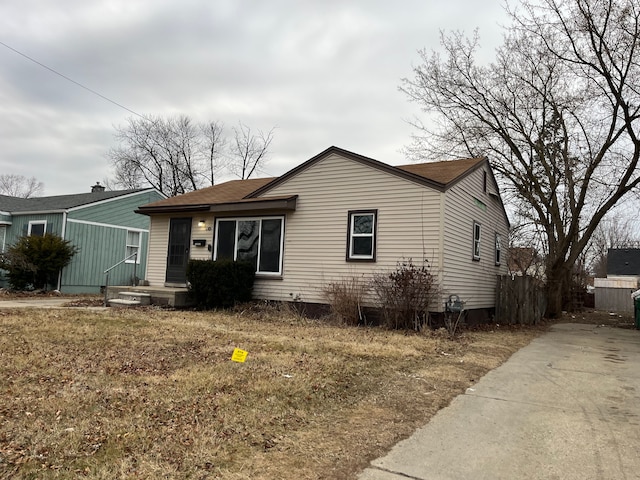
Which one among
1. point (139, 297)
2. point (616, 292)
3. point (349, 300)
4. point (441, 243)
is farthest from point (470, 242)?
point (616, 292)

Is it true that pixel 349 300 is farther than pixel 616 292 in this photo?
No

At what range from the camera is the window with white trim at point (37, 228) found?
19.4 m

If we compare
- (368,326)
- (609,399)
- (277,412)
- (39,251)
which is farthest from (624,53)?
(39,251)

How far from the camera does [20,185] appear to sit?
53.8 m

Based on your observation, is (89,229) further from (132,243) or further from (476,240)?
(476,240)

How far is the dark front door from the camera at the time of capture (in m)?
14.4

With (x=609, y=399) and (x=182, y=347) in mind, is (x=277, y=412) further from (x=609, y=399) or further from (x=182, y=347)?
(x=609, y=399)

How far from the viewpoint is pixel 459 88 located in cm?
1880

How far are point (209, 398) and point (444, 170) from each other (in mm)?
9641

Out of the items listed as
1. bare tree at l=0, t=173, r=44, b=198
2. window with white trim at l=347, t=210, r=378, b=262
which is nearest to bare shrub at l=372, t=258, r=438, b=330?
window with white trim at l=347, t=210, r=378, b=262

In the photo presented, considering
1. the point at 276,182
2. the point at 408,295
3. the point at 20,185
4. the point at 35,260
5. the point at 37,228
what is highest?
the point at 20,185

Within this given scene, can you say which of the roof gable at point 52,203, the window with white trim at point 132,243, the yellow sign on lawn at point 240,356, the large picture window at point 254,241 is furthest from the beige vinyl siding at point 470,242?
A: the roof gable at point 52,203

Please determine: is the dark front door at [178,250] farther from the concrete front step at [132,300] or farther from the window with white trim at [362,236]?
the window with white trim at [362,236]

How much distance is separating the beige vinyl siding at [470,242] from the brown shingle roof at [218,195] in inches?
248
